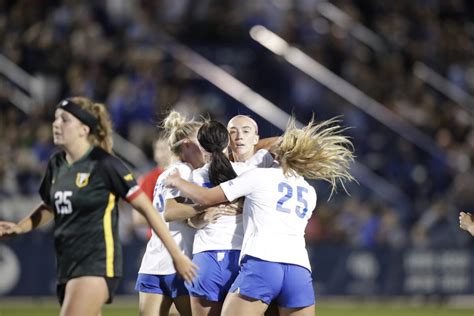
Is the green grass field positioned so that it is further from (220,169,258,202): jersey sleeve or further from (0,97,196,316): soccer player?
(0,97,196,316): soccer player

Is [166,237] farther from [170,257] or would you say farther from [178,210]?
[170,257]

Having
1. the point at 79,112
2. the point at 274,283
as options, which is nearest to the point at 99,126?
the point at 79,112

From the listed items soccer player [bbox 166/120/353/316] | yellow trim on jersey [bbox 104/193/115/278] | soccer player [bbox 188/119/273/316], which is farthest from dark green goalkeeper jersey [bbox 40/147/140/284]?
soccer player [bbox 188/119/273/316]

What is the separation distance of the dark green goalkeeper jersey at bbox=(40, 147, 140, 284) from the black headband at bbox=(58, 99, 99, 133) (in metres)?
0.20

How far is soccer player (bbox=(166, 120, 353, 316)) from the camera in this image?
794 cm

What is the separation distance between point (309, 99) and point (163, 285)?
12.0m

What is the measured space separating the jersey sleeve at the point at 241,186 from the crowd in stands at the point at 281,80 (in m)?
10.3

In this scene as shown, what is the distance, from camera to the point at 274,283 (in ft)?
Answer: 26.0

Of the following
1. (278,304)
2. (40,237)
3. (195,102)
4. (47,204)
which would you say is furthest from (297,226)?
(195,102)

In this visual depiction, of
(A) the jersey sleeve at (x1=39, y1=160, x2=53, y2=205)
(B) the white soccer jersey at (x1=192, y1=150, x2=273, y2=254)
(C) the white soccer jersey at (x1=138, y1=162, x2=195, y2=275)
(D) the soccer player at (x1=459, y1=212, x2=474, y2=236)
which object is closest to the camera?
(A) the jersey sleeve at (x1=39, y1=160, x2=53, y2=205)

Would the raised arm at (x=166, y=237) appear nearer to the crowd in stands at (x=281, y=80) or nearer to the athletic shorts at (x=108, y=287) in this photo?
the athletic shorts at (x=108, y=287)

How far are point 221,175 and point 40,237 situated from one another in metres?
10.2

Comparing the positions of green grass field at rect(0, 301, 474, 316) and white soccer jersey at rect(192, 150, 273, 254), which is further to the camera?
green grass field at rect(0, 301, 474, 316)

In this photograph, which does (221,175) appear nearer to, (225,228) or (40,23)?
(225,228)
